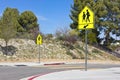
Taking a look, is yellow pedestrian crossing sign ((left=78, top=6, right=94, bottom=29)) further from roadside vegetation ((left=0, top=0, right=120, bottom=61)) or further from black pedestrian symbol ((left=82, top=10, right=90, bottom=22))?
roadside vegetation ((left=0, top=0, right=120, bottom=61))

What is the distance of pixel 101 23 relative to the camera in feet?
206

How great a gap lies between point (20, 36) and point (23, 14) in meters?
21.6

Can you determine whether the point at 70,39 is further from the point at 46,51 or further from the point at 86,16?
the point at 86,16

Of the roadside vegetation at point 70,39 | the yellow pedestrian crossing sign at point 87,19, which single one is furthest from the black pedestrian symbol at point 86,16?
the roadside vegetation at point 70,39

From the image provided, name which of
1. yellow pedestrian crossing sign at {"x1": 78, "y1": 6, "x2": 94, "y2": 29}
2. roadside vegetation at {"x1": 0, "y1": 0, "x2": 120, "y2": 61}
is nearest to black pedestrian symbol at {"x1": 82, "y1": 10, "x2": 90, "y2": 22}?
yellow pedestrian crossing sign at {"x1": 78, "y1": 6, "x2": 94, "y2": 29}

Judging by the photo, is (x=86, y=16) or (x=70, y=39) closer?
(x=86, y=16)

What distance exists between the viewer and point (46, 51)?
180 ft

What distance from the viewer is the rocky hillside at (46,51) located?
50.9 meters

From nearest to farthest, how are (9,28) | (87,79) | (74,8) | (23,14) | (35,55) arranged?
(87,79) < (9,28) < (35,55) < (74,8) < (23,14)

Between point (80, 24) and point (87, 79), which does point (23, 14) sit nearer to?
point (80, 24)

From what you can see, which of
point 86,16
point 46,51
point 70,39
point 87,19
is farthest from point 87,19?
point 70,39

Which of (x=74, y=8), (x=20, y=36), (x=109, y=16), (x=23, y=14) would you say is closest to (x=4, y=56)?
(x=20, y=36)

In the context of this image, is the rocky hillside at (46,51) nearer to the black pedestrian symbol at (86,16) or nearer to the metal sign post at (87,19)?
the metal sign post at (87,19)

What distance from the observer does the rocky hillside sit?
50.9 meters
